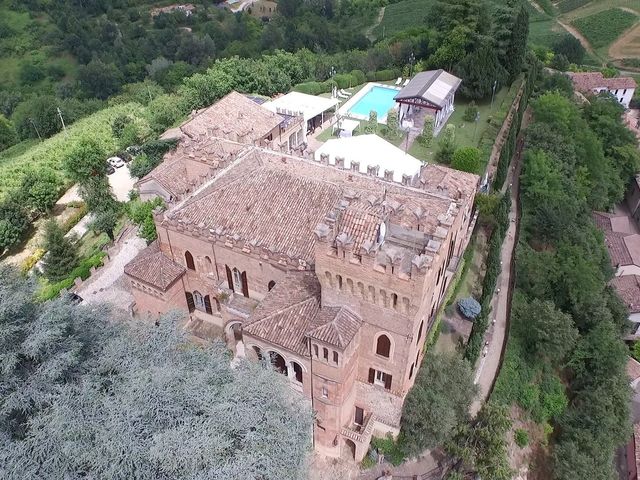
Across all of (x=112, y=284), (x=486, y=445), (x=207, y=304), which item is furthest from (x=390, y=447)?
(x=112, y=284)

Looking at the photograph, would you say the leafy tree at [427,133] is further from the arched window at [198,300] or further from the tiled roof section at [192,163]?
the arched window at [198,300]

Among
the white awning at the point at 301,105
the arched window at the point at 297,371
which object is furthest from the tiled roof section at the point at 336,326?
the white awning at the point at 301,105

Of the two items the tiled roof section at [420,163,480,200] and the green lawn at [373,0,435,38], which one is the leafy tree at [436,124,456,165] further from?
the green lawn at [373,0,435,38]

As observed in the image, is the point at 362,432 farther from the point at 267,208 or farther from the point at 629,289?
the point at 629,289

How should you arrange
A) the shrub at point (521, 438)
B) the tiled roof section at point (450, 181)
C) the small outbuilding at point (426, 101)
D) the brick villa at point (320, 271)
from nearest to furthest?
the brick villa at point (320, 271) → the tiled roof section at point (450, 181) → the shrub at point (521, 438) → the small outbuilding at point (426, 101)

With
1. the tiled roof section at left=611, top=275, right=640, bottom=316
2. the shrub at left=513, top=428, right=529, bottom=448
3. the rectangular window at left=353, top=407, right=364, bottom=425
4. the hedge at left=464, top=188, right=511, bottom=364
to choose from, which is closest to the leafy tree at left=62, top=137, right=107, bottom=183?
the rectangular window at left=353, top=407, right=364, bottom=425
